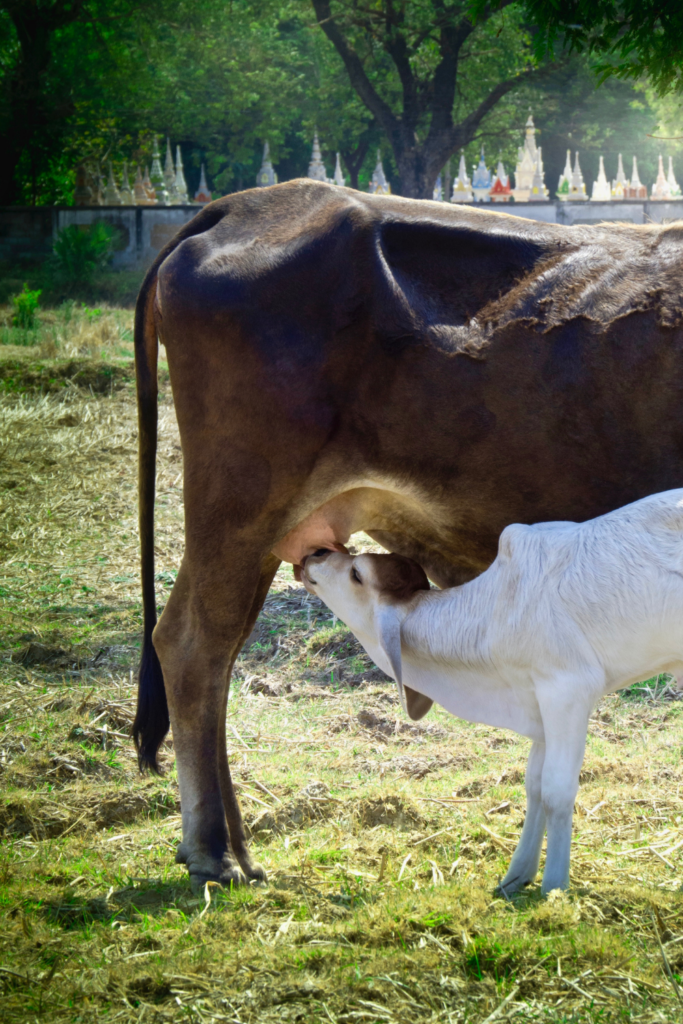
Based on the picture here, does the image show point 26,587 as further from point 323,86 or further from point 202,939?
point 323,86

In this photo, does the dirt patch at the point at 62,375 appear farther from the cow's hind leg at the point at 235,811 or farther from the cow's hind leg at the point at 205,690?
the cow's hind leg at the point at 205,690

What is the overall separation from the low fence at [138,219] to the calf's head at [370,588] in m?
15.7

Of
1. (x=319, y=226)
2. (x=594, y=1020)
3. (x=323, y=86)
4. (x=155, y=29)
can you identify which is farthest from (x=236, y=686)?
(x=323, y=86)

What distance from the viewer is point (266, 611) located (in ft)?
20.7

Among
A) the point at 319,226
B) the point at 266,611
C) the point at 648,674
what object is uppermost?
the point at 319,226

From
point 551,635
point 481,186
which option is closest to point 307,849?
point 551,635

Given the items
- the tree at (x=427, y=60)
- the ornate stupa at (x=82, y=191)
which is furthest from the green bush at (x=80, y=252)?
the tree at (x=427, y=60)

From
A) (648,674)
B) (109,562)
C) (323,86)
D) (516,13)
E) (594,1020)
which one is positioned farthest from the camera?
(323,86)

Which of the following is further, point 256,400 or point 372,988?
point 256,400

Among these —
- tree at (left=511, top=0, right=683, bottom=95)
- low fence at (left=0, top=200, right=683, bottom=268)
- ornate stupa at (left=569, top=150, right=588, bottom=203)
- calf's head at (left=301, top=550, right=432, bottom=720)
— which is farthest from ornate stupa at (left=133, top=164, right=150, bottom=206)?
calf's head at (left=301, top=550, right=432, bottom=720)

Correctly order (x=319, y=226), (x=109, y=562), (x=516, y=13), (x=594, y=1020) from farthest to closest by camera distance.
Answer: (x=516, y=13) → (x=109, y=562) → (x=319, y=226) → (x=594, y=1020)

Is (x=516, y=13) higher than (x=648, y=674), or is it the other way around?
(x=516, y=13)

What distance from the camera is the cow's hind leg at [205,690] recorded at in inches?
136

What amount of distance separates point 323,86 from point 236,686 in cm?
2652
